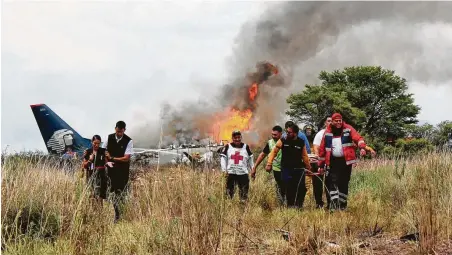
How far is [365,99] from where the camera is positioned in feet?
141

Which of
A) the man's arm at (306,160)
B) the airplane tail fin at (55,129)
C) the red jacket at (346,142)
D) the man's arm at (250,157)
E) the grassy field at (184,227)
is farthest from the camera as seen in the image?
the airplane tail fin at (55,129)

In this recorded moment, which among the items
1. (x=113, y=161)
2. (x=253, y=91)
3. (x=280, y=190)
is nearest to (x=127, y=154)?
(x=113, y=161)

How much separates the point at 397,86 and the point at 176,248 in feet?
139

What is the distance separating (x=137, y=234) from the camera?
15.9ft

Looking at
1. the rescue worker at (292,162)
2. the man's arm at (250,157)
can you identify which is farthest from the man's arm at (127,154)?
the rescue worker at (292,162)

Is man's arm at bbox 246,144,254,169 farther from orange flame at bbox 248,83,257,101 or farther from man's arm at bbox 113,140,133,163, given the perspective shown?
orange flame at bbox 248,83,257,101

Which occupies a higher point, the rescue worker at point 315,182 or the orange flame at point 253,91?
the orange flame at point 253,91

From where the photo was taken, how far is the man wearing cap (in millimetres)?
7625

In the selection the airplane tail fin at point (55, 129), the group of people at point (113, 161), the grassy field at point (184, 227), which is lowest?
the grassy field at point (184, 227)

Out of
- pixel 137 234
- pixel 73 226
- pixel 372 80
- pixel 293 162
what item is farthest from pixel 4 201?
pixel 372 80

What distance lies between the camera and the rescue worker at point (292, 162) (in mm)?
8359

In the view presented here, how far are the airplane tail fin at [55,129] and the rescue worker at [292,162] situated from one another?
770 inches

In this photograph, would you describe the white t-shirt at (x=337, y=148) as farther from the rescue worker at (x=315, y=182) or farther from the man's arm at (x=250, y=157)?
the man's arm at (x=250, y=157)

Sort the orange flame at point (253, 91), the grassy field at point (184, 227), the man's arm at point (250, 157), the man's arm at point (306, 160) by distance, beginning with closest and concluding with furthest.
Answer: the grassy field at point (184, 227) < the man's arm at point (306, 160) < the man's arm at point (250, 157) < the orange flame at point (253, 91)
